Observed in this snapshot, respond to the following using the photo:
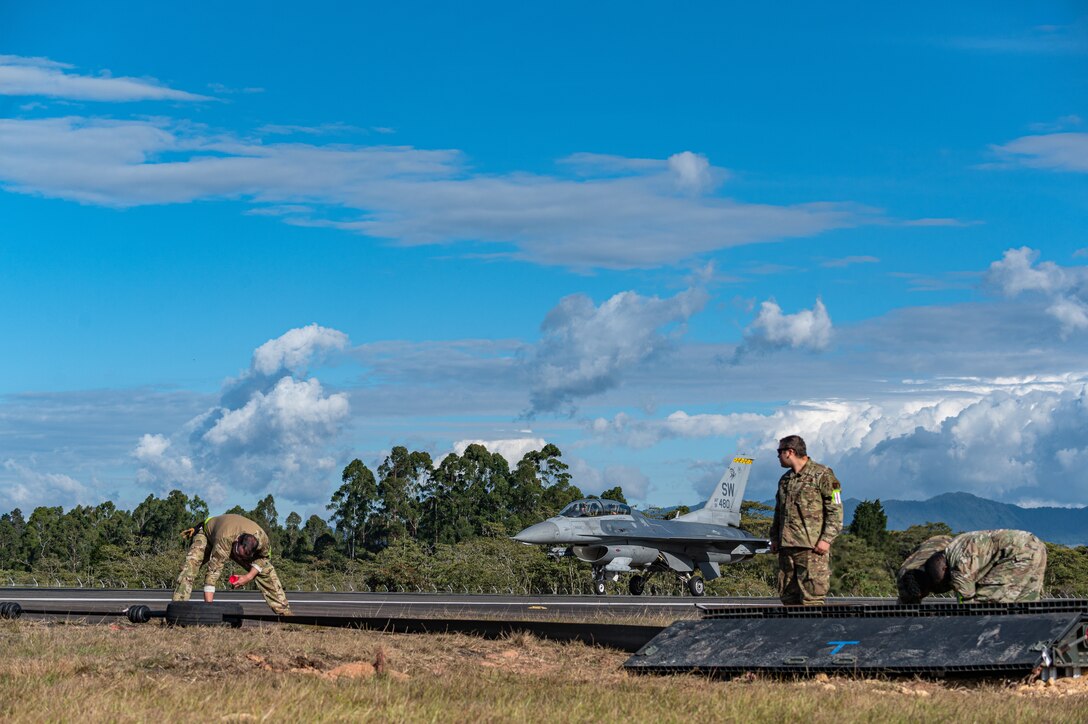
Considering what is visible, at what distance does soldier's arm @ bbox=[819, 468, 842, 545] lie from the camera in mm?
13180

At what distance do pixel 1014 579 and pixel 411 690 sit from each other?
574 centimetres

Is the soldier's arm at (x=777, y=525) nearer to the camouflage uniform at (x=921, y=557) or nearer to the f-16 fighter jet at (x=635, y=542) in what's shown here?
the camouflage uniform at (x=921, y=557)

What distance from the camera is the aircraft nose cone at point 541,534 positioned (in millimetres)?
37281

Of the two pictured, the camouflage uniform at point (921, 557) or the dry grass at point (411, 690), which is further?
the camouflage uniform at point (921, 557)

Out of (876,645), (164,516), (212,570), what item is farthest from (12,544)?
(876,645)

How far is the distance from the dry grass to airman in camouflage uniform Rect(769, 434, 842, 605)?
201 centimetres

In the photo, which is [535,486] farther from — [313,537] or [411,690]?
[411,690]

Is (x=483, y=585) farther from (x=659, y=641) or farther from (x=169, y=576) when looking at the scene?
(x=659, y=641)

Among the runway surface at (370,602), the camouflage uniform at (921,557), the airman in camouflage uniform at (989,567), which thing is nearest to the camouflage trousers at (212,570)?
the runway surface at (370,602)

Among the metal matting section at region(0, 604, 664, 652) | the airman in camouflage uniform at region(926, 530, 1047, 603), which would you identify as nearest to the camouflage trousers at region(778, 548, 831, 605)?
the metal matting section at region(0, 604, 664, 652)

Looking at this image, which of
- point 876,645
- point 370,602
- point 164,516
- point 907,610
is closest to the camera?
point 876,645

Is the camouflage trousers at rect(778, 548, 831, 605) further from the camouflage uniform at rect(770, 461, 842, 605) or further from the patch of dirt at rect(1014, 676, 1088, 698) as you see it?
the patch of dirt at rect(1014, 676, 1088, 698)

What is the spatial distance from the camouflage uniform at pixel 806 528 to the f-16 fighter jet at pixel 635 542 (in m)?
24.0

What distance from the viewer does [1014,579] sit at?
1170 cm
